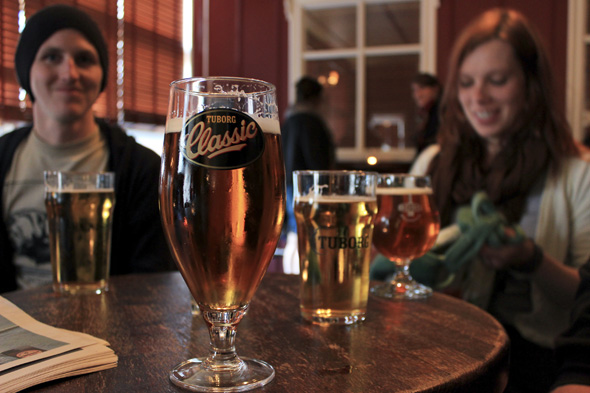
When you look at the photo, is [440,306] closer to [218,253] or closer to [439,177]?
[218,253]

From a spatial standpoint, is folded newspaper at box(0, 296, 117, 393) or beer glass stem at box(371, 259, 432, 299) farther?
beer glass stem at box(371, 259, 432, 299)

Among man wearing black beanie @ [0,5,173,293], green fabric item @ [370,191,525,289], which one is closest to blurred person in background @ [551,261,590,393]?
green fabric item @ [370,191,525,289]

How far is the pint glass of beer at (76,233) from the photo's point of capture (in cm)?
84

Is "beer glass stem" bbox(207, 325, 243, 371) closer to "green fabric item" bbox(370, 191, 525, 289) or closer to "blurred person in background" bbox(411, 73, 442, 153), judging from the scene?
"green fabric item" bbox(370, 191, 525, 289)

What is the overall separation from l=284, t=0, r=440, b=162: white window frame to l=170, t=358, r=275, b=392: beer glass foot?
13.0 ft

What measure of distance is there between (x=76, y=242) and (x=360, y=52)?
4.05m

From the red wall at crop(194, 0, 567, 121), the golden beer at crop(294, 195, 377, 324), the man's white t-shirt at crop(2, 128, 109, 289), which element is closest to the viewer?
the golden beer at crop(294, 195, 377, 324)

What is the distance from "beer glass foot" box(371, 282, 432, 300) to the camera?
84 centimetres

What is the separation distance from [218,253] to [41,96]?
4.28ft

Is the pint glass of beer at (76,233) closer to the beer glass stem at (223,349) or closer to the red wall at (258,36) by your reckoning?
the beer glass stem at (223,349)

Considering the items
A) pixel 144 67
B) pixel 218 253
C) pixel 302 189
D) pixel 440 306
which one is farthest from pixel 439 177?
pixel 144 67

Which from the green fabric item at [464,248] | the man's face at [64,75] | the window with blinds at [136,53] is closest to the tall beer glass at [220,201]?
the green fabric item at [464,248]

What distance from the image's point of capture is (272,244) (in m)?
0.50

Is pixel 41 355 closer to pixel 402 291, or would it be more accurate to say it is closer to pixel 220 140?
pixel 220 140
